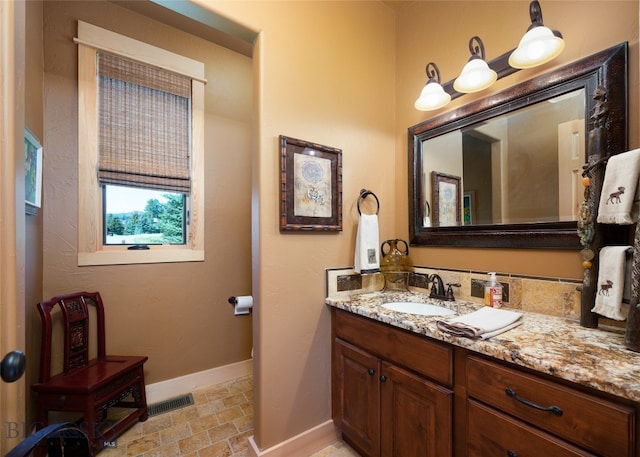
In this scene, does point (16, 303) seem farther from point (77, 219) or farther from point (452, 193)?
point (452, 193)

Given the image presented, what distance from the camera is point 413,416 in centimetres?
116

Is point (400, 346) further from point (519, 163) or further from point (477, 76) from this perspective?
point (477, 76)

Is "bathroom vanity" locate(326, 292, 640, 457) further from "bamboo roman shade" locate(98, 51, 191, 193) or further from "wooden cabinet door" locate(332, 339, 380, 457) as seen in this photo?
"bamboo roman shade" locate(98, 51, 191, 193)

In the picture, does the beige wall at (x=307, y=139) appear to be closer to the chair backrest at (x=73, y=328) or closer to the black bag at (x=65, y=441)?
the black bag at (x=65, y=441)

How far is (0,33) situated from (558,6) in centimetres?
201

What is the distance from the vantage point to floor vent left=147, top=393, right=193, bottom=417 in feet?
6.29

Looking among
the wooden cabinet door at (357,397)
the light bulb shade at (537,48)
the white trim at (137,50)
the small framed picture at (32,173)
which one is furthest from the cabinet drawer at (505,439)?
the white trim at (137,50)

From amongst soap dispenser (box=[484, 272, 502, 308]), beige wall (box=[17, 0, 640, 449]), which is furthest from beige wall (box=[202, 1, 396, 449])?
soap dispenser (box=[484, 272, 502, 308])

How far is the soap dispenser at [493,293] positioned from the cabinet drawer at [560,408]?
1.74 ft

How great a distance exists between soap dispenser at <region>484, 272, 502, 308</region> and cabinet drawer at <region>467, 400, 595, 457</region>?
0.58 meters

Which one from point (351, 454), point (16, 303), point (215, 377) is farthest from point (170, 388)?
point (16, 303)

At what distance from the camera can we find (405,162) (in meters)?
1.93

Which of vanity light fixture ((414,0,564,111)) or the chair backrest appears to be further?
the chair backrest

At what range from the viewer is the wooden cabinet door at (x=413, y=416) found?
1.04 meters
